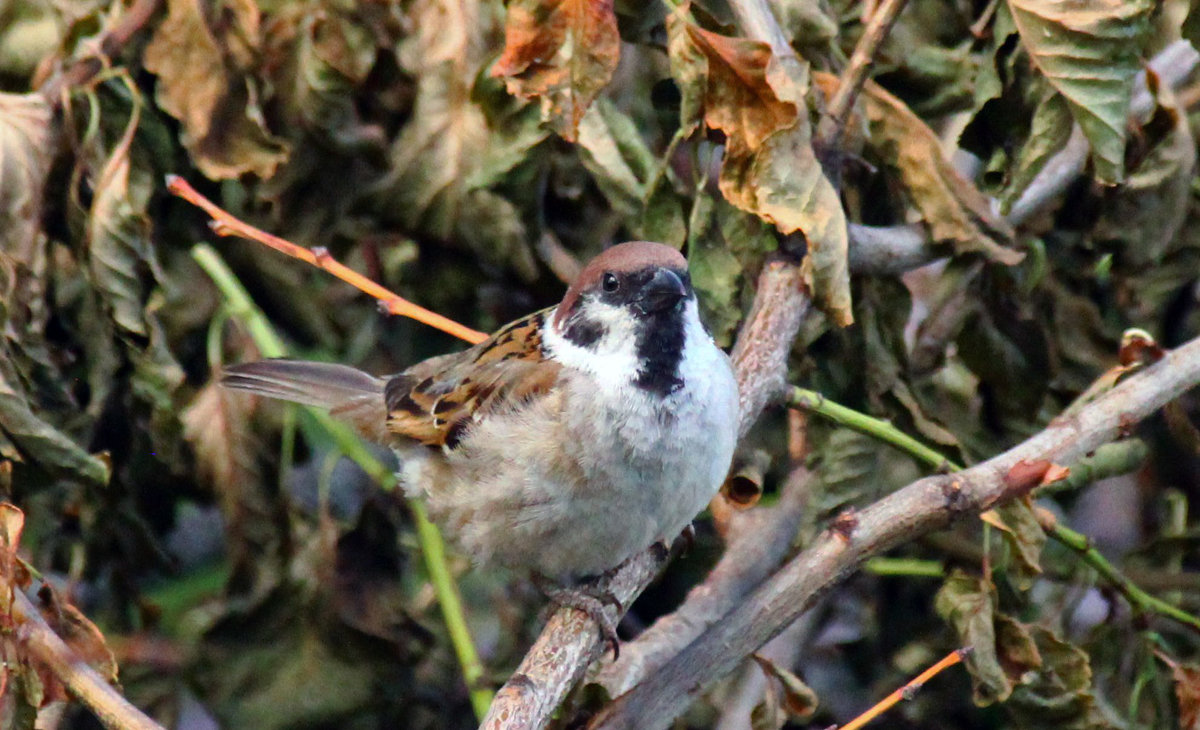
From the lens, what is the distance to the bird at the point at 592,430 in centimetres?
238

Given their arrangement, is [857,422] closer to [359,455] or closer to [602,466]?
[602,466]

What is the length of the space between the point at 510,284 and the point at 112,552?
1.17 meters

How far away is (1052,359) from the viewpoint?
9.36ft

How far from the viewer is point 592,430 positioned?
2439 mm

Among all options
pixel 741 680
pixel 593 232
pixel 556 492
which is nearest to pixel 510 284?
pixel 593 232

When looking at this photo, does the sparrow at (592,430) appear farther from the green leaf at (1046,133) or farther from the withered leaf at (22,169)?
the withered leaf at (22,169)

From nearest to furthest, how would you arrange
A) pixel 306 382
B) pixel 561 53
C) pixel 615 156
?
pixel 561 53 → pixel 615 156 → pixel 306 382

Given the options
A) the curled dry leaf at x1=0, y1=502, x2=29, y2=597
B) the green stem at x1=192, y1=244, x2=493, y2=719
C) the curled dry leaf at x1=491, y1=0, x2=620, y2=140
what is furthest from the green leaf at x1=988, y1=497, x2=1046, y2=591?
the curled dry leaf at x1=0, y1=502, x2=29, y2=597

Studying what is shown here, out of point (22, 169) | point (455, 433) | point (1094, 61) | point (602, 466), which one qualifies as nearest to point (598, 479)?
point (602, 466)

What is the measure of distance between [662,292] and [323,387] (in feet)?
3.19

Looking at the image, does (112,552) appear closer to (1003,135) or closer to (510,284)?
(510,284)

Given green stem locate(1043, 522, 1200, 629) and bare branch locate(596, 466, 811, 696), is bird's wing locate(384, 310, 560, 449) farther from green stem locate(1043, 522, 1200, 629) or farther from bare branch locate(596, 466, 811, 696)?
green stem locate(1043, 522, 1200, 629)

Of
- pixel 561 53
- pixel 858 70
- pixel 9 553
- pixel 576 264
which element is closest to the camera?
pixel 9 553

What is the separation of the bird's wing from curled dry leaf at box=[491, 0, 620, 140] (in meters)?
0.57
